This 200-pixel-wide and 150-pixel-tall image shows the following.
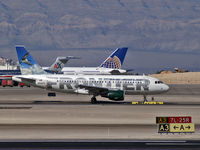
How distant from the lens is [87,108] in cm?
5347

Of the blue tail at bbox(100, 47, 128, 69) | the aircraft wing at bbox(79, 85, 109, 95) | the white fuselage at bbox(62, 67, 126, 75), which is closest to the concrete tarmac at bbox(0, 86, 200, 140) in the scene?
the aircraft wing at bbox(79, 85, 109, 95)

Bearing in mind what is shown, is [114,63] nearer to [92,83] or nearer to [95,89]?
[92,83]

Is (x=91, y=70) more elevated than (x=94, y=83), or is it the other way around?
(x=91, y=70)

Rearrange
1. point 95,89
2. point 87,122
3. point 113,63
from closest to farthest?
1. point 87,122
2. point 95,89
3. point 113,63

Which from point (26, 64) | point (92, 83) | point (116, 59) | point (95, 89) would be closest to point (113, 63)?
point (116, 59)

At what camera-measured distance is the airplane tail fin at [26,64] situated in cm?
6456

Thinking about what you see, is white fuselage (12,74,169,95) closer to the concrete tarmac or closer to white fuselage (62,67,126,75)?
the concrete tarmac

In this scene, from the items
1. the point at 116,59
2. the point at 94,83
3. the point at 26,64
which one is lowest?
the point at 94,83

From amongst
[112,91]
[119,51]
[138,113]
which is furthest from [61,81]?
[119,51]

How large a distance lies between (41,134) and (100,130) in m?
5.29

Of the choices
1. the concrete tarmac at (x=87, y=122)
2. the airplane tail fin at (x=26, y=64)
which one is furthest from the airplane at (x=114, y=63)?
the concrete tarmac at (x=87, y=122)

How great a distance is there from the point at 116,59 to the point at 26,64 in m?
59.8

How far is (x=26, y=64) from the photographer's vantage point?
6494 cm

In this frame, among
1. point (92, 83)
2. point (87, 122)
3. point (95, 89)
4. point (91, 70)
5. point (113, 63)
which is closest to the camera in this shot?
point (87, 122)
